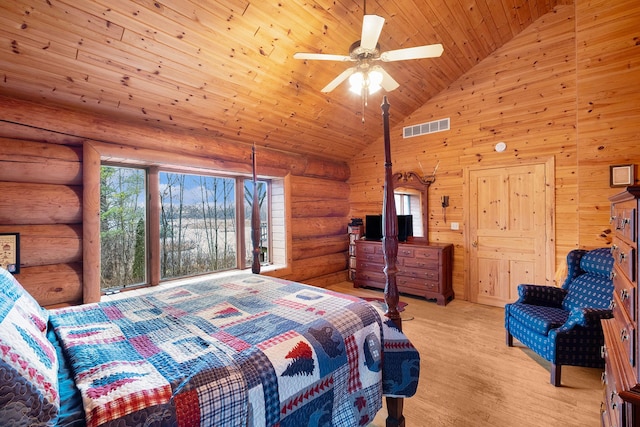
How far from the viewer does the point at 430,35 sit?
3.34m

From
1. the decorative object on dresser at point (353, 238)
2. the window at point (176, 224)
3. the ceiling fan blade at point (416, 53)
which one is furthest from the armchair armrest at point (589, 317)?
the window at point (176, 224)

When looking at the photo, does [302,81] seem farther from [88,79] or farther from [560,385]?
[560,385]

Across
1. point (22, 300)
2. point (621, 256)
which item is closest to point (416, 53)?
point (621, 256)

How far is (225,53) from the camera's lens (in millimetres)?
2641

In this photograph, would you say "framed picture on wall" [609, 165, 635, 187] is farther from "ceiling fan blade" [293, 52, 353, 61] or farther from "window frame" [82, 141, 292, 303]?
"window frame" [82, 141, 292, 303]

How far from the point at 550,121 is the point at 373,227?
9.67 ft

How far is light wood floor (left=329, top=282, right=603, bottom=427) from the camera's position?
192cm

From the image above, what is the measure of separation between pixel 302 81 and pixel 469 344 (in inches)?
136

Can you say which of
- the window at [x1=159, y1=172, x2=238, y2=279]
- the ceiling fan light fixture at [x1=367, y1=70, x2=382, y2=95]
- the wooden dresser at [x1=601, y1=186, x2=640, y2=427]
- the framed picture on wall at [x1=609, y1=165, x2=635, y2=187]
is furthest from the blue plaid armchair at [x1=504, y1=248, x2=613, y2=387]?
the window at [x1=159, y1=172, x2=238, y2=279]

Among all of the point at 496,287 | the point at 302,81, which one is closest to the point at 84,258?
the point at 302,81

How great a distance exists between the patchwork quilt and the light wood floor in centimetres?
61

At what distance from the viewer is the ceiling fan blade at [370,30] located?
192cm

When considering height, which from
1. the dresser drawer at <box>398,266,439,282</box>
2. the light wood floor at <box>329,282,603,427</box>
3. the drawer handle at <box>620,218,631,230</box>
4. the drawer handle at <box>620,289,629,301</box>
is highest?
the drawer handle at <box>620,218,631,230</box>

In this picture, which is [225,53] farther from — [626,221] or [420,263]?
[420,263]
